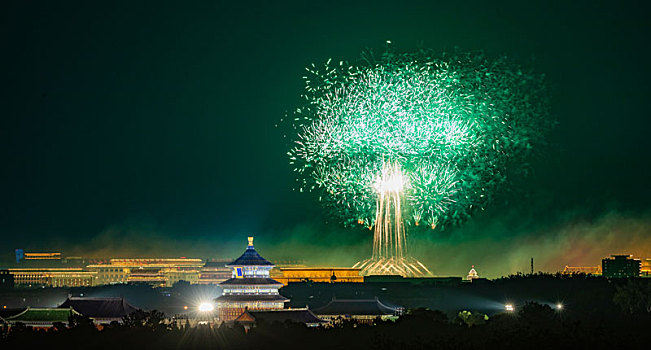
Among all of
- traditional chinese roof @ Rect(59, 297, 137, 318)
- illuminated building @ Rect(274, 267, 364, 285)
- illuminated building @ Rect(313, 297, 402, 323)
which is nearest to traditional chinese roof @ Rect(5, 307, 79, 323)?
traditional chinese roof @ Rect(59, 297, 137, 318)

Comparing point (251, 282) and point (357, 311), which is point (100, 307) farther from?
point (357, 311)

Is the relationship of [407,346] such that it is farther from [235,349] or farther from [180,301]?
[180,301]

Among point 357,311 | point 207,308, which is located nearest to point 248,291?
point 207,308

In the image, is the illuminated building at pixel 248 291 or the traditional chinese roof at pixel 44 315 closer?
the traditional chinese roof at pixel 44 315

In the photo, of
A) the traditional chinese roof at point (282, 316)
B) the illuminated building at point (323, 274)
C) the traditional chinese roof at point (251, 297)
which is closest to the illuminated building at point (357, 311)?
the traditional chinese roof at point (251, 297)

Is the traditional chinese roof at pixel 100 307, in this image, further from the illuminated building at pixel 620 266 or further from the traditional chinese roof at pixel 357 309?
the illuminated building at pixel 620 266

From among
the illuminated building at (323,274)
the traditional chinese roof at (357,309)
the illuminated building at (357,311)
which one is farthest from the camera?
the illuminated building at (323,274)

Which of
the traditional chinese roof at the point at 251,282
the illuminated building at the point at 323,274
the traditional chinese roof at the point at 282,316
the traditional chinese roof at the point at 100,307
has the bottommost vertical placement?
the traditional chinese roof at the point at 282,316

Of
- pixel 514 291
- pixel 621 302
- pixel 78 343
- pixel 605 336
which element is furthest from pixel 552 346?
pixel 514 291
